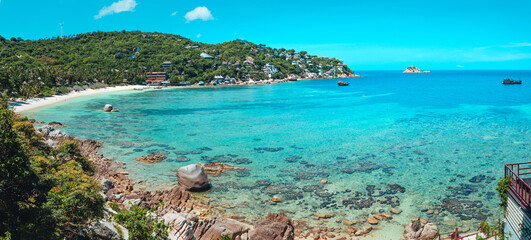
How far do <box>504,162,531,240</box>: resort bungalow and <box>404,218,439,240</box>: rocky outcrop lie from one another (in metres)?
3.15

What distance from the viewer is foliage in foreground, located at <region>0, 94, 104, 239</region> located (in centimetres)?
911

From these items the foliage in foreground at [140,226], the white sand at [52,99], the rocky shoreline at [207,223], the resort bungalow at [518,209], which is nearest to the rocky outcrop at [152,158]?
the rocky shoreline at [207,223]

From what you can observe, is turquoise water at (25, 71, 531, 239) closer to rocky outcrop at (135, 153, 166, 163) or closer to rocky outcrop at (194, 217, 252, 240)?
rocky outcrop at (135, 153, 166, 163)

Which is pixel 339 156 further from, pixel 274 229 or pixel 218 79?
pixel 218 79

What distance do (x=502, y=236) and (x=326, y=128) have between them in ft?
98.4

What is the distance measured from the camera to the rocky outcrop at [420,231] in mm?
14633

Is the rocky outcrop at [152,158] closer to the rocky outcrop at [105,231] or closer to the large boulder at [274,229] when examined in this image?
the large boulder at [274,229]

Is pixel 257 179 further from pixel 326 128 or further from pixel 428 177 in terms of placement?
pixel 326 128

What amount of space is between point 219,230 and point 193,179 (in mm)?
6800

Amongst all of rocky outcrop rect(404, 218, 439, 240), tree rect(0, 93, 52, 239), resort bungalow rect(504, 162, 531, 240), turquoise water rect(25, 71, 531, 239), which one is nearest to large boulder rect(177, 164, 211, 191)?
turquoise water rect(25, 71, 531, 239)

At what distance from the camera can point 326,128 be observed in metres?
41.8

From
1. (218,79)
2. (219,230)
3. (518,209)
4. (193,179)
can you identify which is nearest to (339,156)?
(193,179)

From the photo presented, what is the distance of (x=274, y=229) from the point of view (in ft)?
46.8

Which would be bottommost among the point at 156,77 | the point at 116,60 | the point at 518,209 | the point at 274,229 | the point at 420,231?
the point at 420,231
